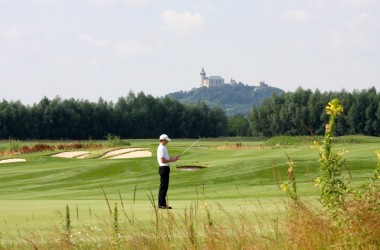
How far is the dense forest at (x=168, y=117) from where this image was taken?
121125mm

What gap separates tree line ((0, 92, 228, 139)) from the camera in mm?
122750

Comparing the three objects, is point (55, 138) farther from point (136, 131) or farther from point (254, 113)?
point (254, 113)

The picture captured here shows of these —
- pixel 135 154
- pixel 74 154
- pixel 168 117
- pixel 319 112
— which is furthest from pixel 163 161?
pixel 168 117

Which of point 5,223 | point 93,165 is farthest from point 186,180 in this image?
point 5,223

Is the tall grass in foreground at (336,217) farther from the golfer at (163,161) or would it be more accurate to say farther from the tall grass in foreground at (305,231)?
the golfer at (163,161)

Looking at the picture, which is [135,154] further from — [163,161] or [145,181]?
[163,161]

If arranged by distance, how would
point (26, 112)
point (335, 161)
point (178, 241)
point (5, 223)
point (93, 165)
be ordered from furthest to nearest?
point (26, 112) < point (93, 165) < point (5, 223) < point (178, 241) < point (335, 161)

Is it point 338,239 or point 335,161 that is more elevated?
point 335,161

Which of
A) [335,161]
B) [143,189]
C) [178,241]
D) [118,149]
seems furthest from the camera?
[118,149]

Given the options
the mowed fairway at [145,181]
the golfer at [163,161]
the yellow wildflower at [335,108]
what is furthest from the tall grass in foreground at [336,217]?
the golfer at [163,161]

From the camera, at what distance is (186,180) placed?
35.9 meters

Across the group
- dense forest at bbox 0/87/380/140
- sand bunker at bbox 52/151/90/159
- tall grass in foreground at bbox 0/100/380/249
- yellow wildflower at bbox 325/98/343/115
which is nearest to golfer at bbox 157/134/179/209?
tall grass in foreground at bbox 0/100/380/249

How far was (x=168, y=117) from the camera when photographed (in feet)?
458

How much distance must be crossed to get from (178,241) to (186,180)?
23.6 meters
